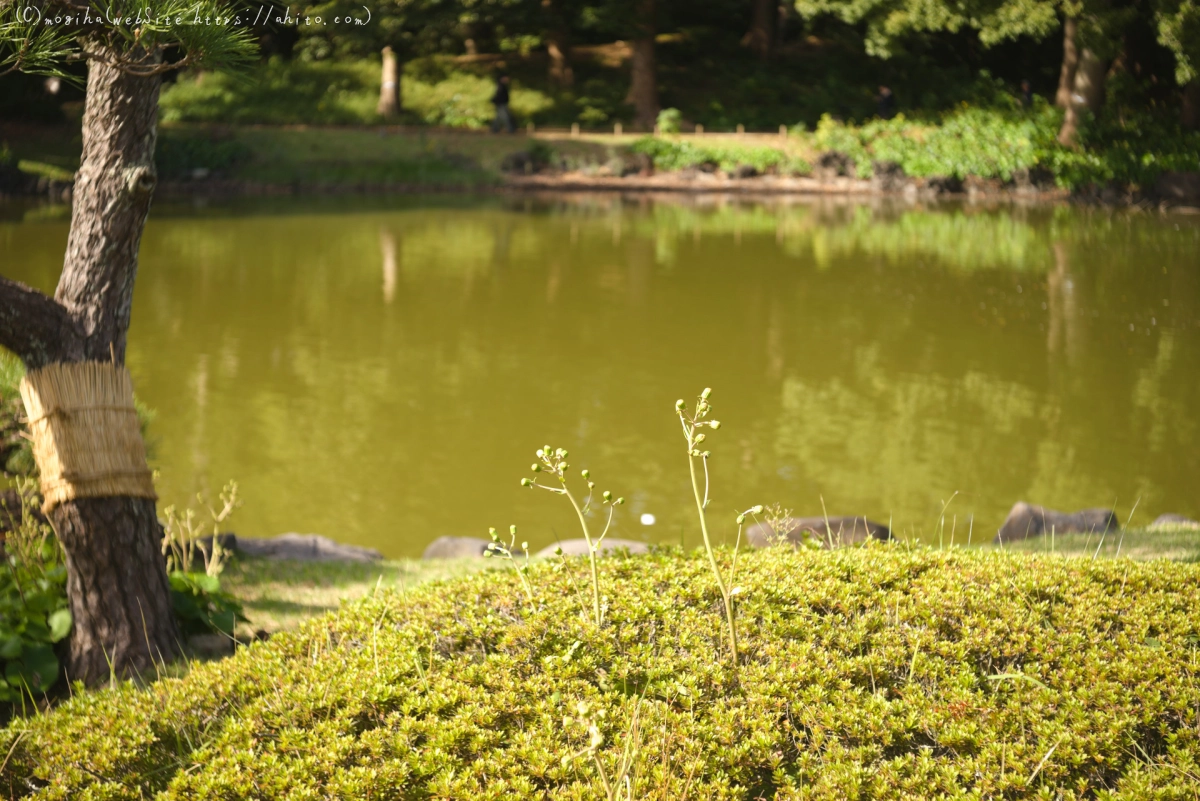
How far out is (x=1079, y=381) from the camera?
35.0ft

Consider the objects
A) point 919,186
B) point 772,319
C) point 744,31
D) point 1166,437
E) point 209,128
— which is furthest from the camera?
point 744,31

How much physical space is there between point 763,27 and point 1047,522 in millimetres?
31630

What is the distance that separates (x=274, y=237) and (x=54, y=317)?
16201 millimetres

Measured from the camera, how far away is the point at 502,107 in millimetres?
30453

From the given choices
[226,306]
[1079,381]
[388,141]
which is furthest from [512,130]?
[1079,381]

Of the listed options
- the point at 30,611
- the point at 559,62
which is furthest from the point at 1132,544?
the point at 559,62

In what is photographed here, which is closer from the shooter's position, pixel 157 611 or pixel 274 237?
pixel 157 611

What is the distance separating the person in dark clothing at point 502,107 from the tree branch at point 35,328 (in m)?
27.3

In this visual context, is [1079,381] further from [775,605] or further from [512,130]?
[512,130]

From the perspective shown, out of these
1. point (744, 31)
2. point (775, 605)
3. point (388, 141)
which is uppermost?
point (744, 31)

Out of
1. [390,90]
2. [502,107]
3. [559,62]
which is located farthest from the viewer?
[559,62]

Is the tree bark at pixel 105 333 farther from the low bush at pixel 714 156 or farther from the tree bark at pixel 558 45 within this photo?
the tree bark at pixel 558 45

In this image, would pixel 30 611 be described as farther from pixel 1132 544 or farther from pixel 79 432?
pixel 1132 544

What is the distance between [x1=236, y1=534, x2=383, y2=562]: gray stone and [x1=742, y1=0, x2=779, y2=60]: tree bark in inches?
1244
